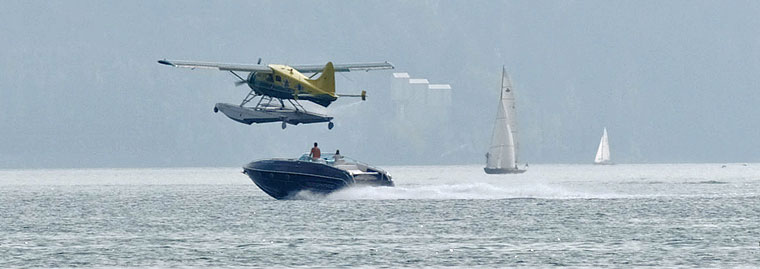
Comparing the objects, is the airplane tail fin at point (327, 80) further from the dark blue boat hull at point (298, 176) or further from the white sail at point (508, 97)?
the white sail at point (508, 97)

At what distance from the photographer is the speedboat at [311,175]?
91438mm

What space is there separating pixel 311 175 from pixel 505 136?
8006cm

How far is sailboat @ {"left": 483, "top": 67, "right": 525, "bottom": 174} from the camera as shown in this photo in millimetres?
164500

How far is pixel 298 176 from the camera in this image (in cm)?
9238

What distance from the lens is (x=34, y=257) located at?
6044cm

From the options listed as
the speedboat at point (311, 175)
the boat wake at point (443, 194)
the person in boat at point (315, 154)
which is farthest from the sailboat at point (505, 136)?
the person in boat at point (315, 154)

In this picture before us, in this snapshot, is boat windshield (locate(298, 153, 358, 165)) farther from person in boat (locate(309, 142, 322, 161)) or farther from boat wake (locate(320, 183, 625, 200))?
boat wake (locate(320, 183, 625, 200))

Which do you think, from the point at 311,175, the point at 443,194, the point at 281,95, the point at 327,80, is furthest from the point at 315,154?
the point at 443,194

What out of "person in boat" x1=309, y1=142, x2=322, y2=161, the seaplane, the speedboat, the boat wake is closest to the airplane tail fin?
the seaplane

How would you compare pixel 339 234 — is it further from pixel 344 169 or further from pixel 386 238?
pixel 344 169

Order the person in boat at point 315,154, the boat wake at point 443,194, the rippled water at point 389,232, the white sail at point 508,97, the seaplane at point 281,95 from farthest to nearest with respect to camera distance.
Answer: the white sail at point 508,97
the boat wake at point 443,194
the person in boat at point 315,154
the seaplane at point 281,95
the rippled water at point 389,232

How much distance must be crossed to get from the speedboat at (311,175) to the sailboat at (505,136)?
6851 centimetres

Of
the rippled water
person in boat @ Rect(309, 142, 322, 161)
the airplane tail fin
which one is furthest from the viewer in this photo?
the airplane tail fin

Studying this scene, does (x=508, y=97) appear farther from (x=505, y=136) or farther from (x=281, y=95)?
(x=281, y=95)
